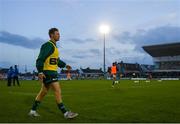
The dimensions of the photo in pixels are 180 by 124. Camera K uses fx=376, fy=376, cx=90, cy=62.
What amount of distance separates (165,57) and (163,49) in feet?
15.7

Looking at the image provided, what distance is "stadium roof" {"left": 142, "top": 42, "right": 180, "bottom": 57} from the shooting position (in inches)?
4564

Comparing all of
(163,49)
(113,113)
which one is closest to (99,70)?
(163,49)

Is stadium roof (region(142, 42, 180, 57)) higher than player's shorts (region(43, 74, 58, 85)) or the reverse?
higher

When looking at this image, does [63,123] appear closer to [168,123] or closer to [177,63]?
[168,123]

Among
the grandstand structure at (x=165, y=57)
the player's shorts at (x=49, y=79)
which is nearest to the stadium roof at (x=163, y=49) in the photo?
the grandstand structure at (x=165, y=57)

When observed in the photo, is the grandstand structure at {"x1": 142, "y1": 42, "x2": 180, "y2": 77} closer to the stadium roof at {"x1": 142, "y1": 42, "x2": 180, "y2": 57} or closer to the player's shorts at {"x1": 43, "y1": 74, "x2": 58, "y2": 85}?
the stadium roof at {"x1": 142, "y1": 42, "x2": 180, "y2": 57}

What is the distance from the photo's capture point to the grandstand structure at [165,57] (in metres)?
115

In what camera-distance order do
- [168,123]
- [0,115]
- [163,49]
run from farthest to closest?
[163,49] < [0,115] < [168,123]

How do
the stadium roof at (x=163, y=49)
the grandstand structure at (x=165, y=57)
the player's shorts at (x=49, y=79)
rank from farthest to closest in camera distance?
the stadium roof at (x=163, y=49), the grandstand structure at (x=165, y=57), the player's shorts at (x=49, y=79)

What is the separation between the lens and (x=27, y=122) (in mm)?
8859

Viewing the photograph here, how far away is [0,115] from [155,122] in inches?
166

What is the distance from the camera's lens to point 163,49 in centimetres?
12056

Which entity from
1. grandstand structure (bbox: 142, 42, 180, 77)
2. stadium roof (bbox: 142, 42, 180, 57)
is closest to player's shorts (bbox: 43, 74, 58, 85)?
grandstand structure (bbox: 142, 42, 180, 77)

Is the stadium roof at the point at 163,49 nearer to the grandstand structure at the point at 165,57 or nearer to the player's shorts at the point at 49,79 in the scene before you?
the grandstand structure at the point at 165,57
